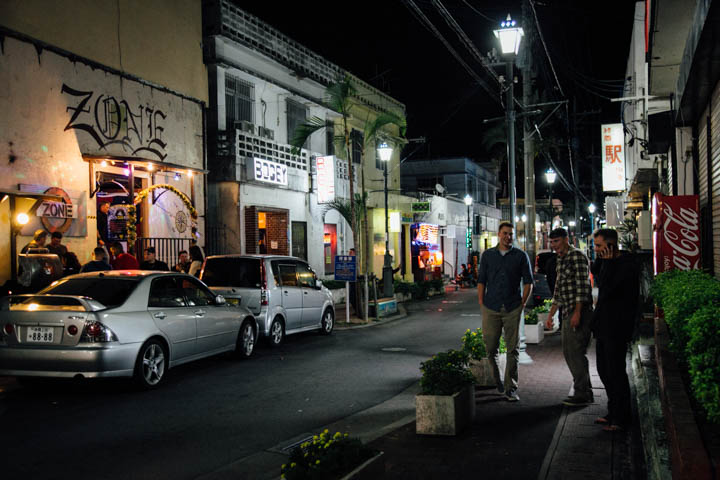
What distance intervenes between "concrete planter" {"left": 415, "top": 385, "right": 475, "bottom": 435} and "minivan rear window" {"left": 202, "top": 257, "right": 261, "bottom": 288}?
21.8 ft

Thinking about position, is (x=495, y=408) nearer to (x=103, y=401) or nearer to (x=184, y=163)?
(x=103, y=401)

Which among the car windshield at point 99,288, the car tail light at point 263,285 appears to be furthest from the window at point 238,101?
the car windshield at point 99,288

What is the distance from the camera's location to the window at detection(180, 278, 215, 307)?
9.85 meters

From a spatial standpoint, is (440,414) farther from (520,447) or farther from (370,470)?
(370,470)

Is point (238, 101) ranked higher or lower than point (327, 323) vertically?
higher

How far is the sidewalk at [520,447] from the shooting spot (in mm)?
5031

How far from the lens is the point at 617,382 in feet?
19.8

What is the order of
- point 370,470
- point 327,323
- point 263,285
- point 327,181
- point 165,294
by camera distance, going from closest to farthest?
point 370,470, point 165,294, point 263,285, point 327,323, point 327,181

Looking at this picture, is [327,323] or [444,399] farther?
[327,323]

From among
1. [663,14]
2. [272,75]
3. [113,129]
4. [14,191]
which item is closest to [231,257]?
[14,191]

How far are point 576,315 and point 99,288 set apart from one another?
647 cm

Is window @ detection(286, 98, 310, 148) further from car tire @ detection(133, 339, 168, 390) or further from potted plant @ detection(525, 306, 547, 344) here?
car tire @ detection(133, 339, 168, 390)

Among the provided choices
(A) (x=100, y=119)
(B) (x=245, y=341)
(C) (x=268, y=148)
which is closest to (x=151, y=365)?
(B) (x=245, y=341)

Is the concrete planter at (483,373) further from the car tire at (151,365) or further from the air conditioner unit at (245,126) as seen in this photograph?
the air conditioner unit at (245,126)
